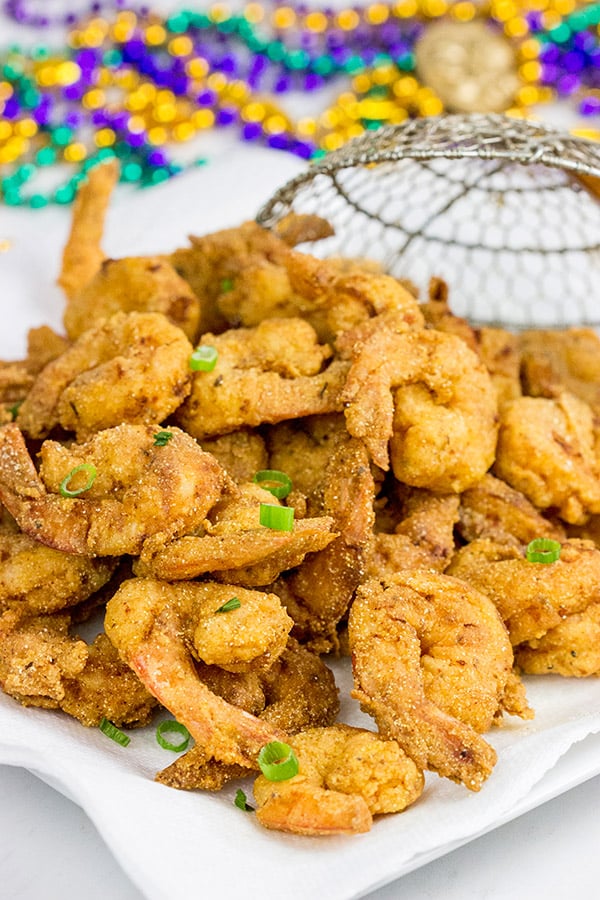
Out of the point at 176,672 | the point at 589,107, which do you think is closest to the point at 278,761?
the point at 176,672

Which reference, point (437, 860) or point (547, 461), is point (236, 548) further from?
point (547, 461)

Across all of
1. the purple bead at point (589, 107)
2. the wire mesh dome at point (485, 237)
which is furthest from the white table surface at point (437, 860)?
the purple bead at point (589, 107)

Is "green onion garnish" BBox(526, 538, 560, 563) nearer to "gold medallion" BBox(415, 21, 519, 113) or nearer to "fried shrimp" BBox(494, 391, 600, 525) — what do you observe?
"fried shrimp" BBox(494, 391, 600, 525)

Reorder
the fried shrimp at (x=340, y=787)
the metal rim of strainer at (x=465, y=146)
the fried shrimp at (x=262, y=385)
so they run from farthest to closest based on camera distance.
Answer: the metal rim of strainer at (x=465, y=146), the fried shrimp at (x=262, y=385), the fried shrimp at (x=340, y=787)

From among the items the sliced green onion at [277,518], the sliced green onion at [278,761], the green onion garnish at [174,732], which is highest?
the sliced green onion at [277,518]

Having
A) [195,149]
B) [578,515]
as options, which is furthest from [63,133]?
[578,515]

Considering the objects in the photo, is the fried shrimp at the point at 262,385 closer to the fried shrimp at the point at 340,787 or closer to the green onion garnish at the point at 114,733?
the green onion garnish at the point at 114,733
